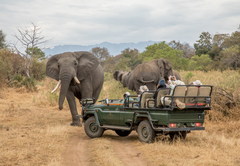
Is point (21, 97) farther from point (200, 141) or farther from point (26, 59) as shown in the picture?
point (200, 141)

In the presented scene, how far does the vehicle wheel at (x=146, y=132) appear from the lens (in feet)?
27.9

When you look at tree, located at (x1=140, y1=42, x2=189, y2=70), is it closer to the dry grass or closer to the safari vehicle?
the dry grass

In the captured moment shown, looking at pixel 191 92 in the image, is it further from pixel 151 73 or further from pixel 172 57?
pixel 172 57

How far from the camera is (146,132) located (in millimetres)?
8812

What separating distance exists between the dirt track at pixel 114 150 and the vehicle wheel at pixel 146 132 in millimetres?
407

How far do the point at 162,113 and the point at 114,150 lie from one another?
1635mm

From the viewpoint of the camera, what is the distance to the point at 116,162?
22.2 ft

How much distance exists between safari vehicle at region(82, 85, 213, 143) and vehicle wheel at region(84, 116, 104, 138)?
0.27 metres

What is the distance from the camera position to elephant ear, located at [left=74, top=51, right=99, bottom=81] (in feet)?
41.9

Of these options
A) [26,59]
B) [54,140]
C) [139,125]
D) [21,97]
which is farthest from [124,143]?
[26,59]

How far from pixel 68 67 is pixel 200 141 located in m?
5.87

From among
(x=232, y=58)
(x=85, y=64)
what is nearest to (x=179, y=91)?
(x=85, y=64)

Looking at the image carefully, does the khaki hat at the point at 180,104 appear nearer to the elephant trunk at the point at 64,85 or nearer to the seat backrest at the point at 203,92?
the seat backrest at the point at 203,92

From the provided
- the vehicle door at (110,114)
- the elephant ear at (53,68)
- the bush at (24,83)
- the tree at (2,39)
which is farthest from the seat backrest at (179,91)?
the tree at (2,39)
